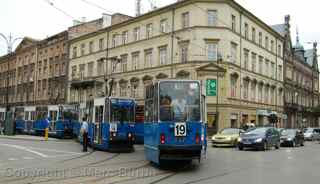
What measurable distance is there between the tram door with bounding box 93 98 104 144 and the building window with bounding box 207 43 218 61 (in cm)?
2111

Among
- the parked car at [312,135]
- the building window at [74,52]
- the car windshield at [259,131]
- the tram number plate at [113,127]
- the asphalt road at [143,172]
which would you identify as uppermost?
the building window at [74,52]

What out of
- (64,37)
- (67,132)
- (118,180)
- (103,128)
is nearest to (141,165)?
(118,180)

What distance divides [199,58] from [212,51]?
1660 millimetres

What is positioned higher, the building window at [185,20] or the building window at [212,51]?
the building window at [185,20]

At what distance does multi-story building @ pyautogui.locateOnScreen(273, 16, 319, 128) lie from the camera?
207 feet

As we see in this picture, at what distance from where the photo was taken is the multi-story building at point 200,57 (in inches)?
1624

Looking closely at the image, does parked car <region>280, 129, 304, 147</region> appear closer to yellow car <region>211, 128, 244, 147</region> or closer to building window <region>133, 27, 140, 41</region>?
yellow car <region>211, 128, 244, 147</region>

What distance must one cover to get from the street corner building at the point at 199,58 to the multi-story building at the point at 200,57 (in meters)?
0.10

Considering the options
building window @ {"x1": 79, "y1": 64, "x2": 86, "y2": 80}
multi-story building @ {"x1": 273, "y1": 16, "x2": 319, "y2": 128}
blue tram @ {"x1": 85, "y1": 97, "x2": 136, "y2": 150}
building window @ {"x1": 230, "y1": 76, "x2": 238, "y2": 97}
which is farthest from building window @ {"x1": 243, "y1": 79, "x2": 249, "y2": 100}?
blue tram @ {"x1": 85, "y1": 97, "x2": 136, "y2": 150}

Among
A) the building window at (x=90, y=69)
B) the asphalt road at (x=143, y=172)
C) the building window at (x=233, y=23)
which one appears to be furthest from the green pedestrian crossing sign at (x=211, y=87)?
the asphalt road at (x=143, y=172)

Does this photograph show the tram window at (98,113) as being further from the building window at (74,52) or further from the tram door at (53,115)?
the building window at (74,52)

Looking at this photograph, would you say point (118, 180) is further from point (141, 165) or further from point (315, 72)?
point (315, 72)

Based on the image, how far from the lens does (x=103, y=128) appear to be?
2105 centimetres

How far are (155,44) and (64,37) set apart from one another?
22.7 metres
